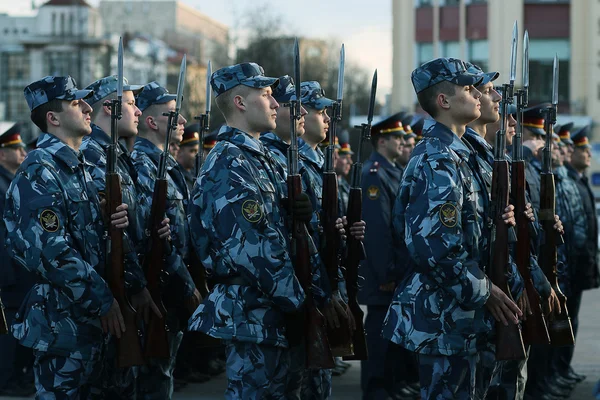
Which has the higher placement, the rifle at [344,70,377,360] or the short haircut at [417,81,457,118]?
the short haircut at [417,81,457,118]

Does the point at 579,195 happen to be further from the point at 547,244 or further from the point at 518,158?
the point at 518,158

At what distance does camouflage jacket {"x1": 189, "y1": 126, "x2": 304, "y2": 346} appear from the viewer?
18.7 ft

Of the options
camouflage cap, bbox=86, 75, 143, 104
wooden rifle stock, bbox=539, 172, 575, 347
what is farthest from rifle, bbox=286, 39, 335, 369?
camouflage cap, bbox=86, 75, 143, 104

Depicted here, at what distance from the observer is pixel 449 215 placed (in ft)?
18.7

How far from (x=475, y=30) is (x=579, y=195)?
35982 mm

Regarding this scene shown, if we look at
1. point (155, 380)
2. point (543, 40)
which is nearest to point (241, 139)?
point (155, 380)

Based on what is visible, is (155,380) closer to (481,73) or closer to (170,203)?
(170,203)

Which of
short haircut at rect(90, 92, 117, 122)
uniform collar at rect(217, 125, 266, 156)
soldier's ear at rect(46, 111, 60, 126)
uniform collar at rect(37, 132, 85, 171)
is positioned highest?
short haircut at rect(90, 92, 117, 122)

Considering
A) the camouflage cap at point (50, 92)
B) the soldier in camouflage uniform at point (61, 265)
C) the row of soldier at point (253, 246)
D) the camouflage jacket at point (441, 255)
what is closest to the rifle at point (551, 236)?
the row of soldier at point (253, 246)

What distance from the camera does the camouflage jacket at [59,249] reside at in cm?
600

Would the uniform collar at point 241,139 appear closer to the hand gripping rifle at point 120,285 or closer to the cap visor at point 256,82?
the cap visor at point 256,82

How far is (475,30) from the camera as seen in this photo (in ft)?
149

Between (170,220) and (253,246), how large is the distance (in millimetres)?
1959

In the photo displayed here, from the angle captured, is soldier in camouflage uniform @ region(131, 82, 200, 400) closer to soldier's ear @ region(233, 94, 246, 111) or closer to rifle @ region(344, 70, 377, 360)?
rifle @ region(344, 70, 377, 360)
